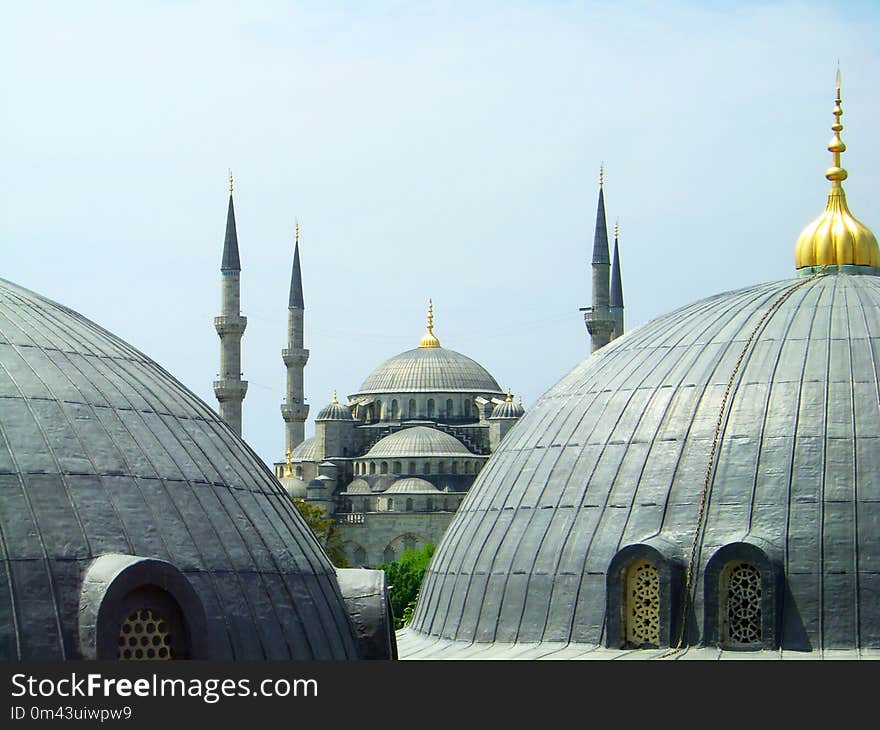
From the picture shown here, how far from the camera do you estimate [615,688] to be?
14016 millimetres

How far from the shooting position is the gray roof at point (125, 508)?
564 inches

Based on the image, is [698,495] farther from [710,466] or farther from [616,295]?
[616,295]

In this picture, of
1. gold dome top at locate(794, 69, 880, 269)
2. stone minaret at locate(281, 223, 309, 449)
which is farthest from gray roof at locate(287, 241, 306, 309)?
gold dome top at locate(794, 69, 880, 269)

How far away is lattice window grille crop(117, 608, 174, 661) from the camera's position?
14414 mm

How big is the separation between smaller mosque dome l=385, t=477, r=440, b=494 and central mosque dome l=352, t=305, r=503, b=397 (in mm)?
13060

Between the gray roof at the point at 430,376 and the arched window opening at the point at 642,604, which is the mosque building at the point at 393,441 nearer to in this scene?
the gray roof at the point at 430,376

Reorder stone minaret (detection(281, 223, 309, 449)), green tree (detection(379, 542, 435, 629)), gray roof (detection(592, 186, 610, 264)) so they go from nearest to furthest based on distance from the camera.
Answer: green tree (detection(379, 542, 435, 629)) → gray roof (detection(592, 186, 610, 264)) → stone minaret (detection(281, 223, 309, 449))

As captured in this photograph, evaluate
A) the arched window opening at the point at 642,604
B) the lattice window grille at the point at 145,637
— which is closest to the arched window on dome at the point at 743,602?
the arched window opening at the point at 642,604

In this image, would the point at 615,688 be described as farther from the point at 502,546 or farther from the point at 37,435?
the point at 502,546

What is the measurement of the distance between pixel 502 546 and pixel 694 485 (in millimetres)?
2626

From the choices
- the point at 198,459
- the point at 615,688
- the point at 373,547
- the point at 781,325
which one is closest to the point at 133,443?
the point at 198,459

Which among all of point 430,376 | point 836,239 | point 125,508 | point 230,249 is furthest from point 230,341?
point 125,508

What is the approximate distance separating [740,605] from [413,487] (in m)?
91.1

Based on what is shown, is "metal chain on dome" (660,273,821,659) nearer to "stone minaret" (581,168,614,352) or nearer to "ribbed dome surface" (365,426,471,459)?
"stone minaret" (581,168,614,352)
